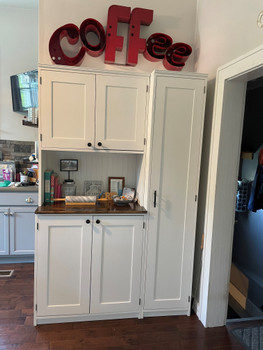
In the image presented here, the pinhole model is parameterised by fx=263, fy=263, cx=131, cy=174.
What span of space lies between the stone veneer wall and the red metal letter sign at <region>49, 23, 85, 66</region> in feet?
5.87

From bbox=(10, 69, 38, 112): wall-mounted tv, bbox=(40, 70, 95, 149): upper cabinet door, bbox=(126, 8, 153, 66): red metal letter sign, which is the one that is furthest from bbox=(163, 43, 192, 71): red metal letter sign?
bbox=(10, 69, 38, 112): wall-mounted tv

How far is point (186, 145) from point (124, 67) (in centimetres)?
92

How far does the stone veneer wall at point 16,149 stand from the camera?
3.65 m

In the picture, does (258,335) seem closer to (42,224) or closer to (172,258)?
(172,258)

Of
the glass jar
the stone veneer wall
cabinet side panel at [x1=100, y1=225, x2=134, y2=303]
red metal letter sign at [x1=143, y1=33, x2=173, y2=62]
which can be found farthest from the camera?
the stone veneer wall

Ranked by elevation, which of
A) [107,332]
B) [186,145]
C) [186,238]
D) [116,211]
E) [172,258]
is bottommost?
[107,332]

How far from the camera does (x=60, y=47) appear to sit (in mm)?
2189

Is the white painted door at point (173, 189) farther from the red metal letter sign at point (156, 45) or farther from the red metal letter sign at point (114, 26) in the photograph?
the red metal letter sign at point (114, 26)

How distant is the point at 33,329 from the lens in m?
2.11

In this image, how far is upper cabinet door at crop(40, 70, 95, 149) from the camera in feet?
6.81

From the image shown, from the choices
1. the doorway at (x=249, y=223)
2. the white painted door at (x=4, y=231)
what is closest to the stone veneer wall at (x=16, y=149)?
the white painted door at (x=4, y=231)

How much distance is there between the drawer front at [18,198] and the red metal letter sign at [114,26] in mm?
1842

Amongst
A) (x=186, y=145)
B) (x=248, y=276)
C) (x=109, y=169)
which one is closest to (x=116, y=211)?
(x=109, y=169)

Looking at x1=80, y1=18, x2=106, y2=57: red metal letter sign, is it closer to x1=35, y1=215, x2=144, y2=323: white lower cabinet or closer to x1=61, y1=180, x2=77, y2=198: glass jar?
x1=61, y1=180, x2=77, y2=198: glass jar
